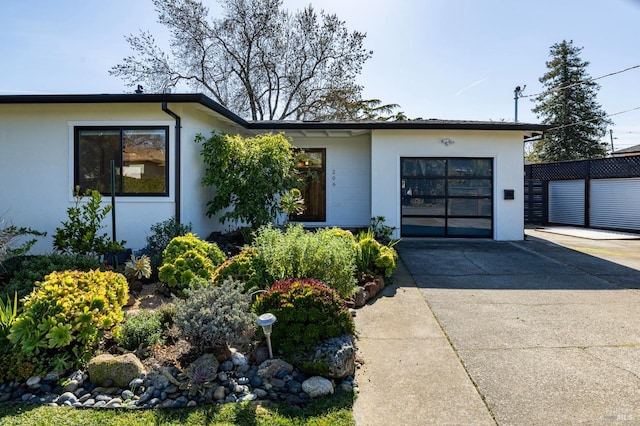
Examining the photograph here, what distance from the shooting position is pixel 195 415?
264 centimetres

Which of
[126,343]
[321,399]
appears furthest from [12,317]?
[321,399]

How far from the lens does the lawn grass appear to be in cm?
256

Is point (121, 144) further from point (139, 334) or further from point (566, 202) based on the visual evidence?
point (566, 202)

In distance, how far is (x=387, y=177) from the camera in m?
9.98

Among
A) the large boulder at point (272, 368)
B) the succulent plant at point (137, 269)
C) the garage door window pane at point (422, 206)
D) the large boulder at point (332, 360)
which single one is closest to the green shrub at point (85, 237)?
the succulent plant at point (137, 269)

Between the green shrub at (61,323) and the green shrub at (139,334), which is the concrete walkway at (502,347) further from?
the green shrub at (61,323)

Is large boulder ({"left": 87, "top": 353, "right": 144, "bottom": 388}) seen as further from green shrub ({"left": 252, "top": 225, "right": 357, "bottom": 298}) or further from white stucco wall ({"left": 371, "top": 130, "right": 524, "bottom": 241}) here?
white stucco wall ({"left": 371, "top": 130, "right": 524, "bottom": 241})

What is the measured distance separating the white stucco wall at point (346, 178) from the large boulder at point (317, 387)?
823 cm

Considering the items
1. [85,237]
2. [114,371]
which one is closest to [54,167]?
[85,237]

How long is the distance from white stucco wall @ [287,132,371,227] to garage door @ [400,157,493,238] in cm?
135

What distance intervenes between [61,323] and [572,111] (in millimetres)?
29854

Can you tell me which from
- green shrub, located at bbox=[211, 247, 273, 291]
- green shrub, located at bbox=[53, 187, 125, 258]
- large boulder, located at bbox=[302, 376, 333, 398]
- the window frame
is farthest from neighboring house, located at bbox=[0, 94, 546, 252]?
large boulder, located at bbox=[302, 376, 333, 398]

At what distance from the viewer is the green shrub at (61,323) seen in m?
3.09

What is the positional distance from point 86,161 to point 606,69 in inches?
924
